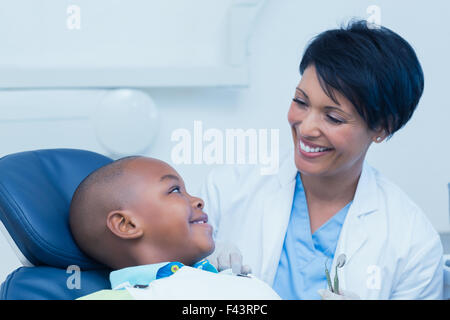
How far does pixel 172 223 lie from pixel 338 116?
17.2 inches

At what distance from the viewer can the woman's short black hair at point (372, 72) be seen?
1229 millimetres

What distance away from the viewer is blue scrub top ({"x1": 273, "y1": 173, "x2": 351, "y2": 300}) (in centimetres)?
131

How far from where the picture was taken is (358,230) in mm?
1326

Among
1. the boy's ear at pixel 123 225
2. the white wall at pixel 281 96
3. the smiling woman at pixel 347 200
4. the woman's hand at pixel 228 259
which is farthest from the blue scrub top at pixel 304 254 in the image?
the white wall at pixel 281 96

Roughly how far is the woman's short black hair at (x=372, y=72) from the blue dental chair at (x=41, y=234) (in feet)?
2.07

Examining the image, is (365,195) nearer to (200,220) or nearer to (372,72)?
(372,72)

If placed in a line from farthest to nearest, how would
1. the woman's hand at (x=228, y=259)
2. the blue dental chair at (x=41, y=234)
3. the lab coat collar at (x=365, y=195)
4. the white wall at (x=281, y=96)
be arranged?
the white wall at (x=281, y=96)
the lab coat collar at (x=365, y=195)
the woman's hand at (x=228, y=259)
the blue dental chair at (x=41, y=234)

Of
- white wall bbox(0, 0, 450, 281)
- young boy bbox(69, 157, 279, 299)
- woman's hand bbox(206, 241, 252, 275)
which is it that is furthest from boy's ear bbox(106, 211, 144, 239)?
white wall bbox(0, 0, 450, 281)

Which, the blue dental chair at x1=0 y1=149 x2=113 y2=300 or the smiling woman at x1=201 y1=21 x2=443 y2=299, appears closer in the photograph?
the blue dental chair at x1=0 y1=149 x2=113 y2=300

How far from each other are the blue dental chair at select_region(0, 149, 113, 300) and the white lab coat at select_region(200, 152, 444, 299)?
37cm

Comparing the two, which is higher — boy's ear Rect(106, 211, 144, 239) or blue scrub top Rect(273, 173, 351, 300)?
boy's ear Rect(106, 211, 144, 239)

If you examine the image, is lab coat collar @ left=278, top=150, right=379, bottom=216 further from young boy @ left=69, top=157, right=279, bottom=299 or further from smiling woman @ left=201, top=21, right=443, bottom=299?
young boy @ left=69, top=157, right=279, bottom=299

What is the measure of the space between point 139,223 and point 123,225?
1.3 inches

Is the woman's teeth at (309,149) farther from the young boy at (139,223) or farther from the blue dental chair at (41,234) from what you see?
the blue dental chair at (41,234)
